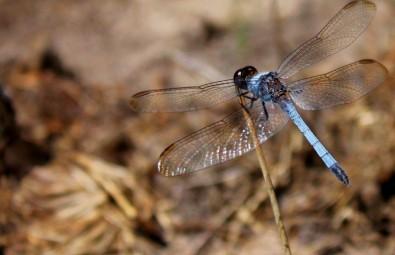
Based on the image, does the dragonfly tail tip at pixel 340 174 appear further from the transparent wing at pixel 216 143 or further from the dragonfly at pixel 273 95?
the transparent wing at pixel 216 143

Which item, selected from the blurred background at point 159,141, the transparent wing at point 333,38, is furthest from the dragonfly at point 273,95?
the blurred background at point 159,141

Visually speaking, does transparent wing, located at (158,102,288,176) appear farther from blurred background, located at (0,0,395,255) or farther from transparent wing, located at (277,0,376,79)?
blurred background, located at (0,0,395,255)

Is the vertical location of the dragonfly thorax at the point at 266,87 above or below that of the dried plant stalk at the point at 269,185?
above

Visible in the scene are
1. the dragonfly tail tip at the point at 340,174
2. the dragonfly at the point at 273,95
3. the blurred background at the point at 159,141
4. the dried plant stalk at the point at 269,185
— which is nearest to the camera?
the dried plant stalk at the point at 269,185

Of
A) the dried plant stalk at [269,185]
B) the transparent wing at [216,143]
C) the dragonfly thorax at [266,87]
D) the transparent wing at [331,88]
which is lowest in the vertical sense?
the dried plant stalk at [269,185]

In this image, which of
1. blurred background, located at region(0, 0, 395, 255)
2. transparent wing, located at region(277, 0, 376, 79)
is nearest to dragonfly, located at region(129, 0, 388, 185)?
transparent wing, located at region(277, 0, 376, 79)

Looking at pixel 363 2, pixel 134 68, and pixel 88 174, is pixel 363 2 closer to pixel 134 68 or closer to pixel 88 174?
pixel 88 174

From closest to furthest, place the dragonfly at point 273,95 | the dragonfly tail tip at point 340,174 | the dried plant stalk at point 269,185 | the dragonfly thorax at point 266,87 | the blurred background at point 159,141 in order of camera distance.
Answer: the dried plant stalk at point 269,185 < the dragonfly tail tip at point 340,174 < the dragonfly at point 273,95 < the dragonfly thorax at point 266,87 < the blurred background at point 159,141
